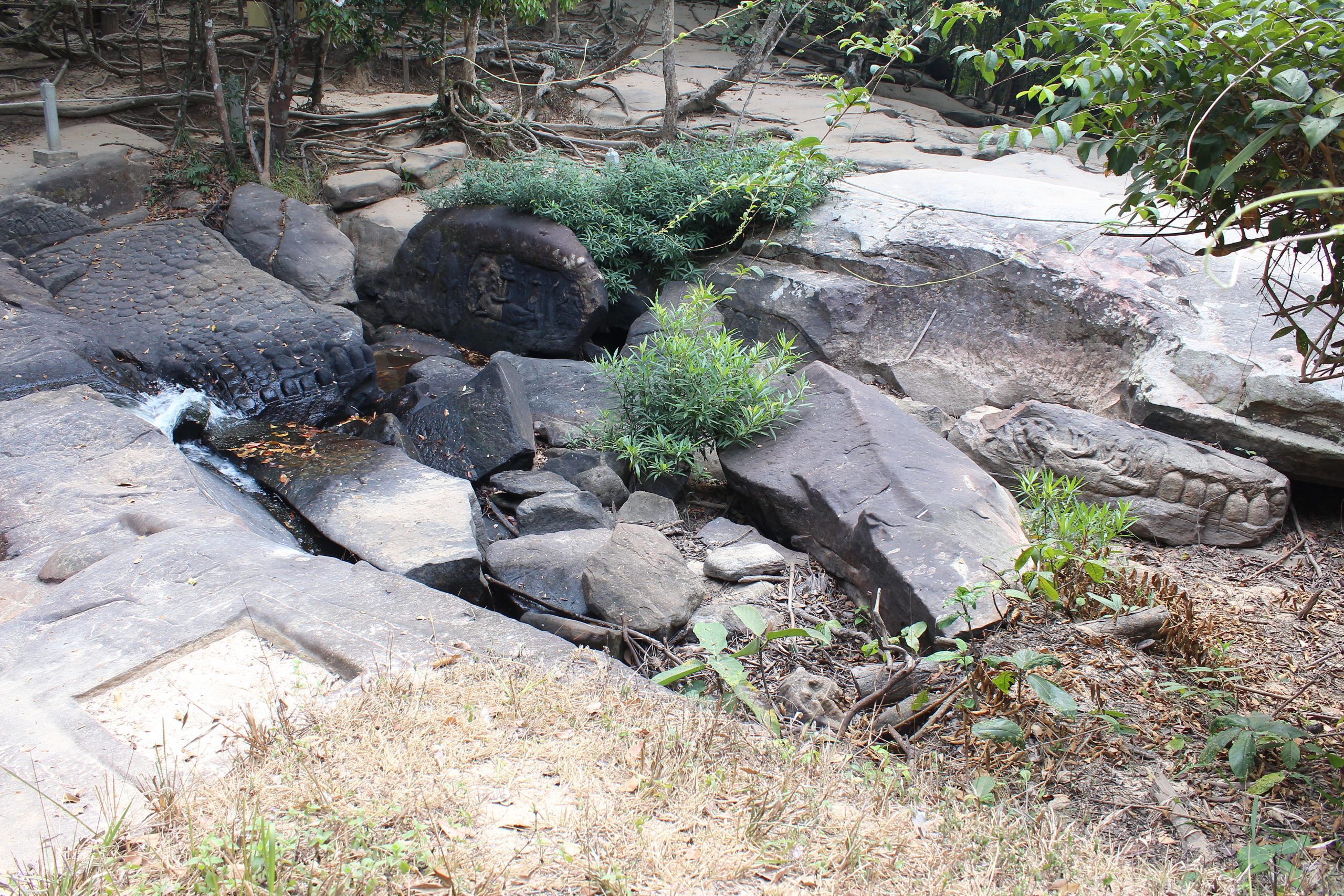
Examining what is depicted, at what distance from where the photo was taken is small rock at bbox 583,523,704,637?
11.4 ft

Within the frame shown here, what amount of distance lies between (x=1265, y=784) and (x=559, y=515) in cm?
303

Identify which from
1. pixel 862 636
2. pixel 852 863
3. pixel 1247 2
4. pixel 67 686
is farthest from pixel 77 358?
pixel 1247 2

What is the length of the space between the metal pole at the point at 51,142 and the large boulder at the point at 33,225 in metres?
0.78

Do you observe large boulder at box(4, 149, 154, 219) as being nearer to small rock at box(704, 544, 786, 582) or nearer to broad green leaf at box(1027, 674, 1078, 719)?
small rock at box(704, 544, 786, 582)

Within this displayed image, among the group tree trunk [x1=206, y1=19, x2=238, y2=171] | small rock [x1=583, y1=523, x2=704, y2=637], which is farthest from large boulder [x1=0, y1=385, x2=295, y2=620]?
tree trunk [x1=206, y1=19, x2=238, y2=171]

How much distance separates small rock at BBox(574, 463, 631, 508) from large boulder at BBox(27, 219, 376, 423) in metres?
1.87

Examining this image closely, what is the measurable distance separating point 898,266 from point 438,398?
3.12m

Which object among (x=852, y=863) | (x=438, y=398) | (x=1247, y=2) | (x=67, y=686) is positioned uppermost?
(x=1247, y=2)

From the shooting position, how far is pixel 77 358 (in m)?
4.82

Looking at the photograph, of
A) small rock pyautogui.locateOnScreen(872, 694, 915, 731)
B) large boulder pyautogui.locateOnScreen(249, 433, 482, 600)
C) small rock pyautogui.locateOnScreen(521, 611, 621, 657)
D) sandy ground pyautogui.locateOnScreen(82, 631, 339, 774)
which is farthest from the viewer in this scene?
large boulder pyautogui.locateOnScreen(249, 433, 482, 600)

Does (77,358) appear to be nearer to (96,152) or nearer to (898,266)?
(96,152)

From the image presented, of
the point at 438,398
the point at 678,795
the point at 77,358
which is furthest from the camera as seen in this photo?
the point at 438,398

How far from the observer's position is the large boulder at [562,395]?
546 centimetres

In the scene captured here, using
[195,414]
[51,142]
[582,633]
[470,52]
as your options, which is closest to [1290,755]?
[582,633]
